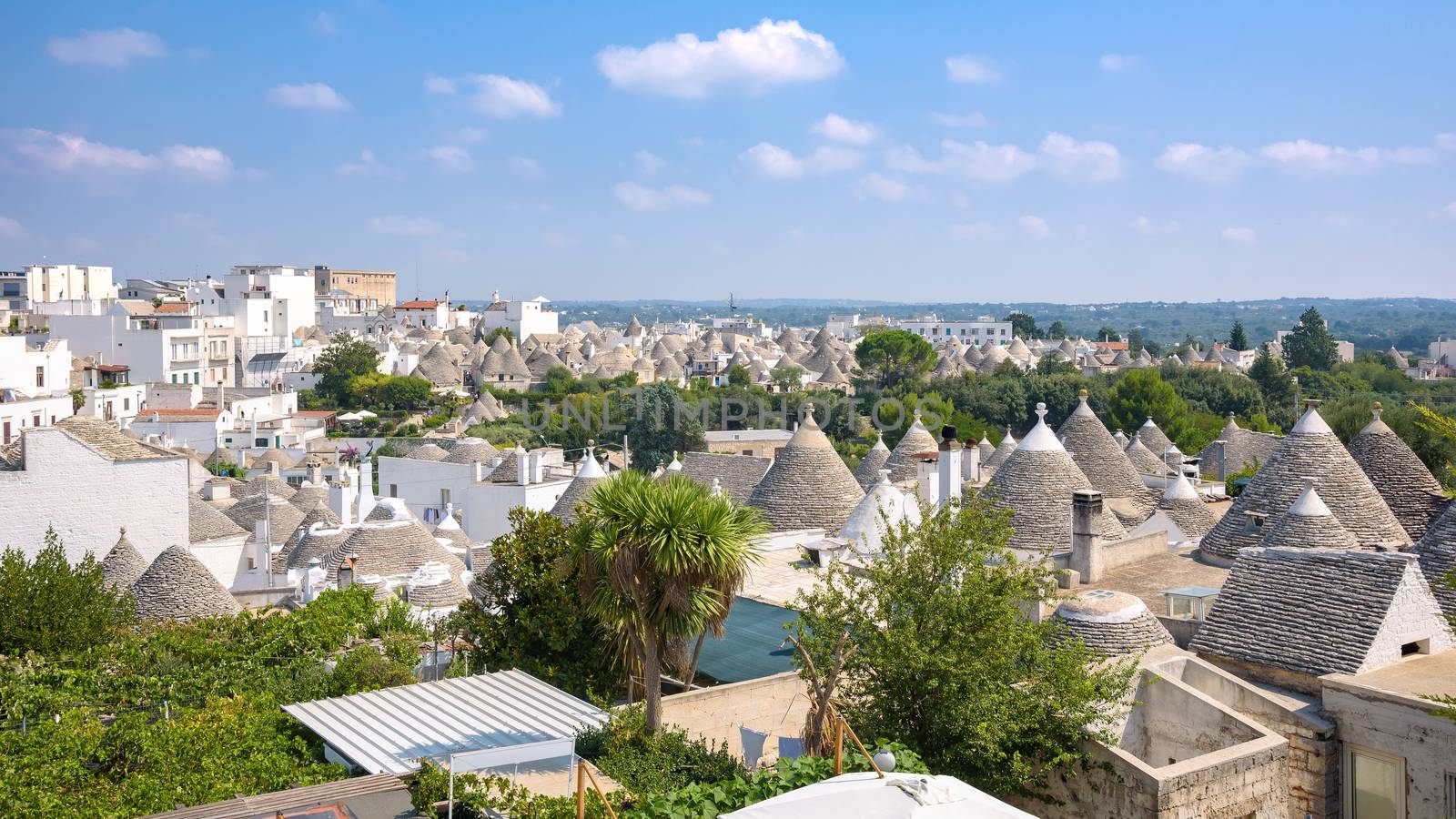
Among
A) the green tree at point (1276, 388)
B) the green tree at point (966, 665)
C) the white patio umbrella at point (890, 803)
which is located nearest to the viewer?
the white patio umbrella at point (890, 803)

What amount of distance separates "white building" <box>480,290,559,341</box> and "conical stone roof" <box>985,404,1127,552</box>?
110982 mm

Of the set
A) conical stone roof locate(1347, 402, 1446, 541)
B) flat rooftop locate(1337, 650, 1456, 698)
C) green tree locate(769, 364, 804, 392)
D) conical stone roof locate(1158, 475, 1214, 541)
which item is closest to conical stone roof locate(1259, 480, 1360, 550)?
flat rooftop locate(1337, 650, 1456, 698)

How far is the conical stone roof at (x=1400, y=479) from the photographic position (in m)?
19.7

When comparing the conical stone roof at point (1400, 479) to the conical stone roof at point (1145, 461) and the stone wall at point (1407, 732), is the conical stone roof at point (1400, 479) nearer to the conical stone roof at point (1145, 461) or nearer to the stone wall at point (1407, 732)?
the stone wall at point (1407, 732)

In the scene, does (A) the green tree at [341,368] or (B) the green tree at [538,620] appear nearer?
(B) the green tree at [538,620]

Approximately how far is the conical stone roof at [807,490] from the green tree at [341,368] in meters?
65.3

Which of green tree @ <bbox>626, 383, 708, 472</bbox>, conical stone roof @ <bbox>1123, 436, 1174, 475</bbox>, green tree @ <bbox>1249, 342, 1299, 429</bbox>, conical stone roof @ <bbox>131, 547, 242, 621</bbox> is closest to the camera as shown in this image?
conical stone roof @ <bbox>131, 547, 242, 621</bbox>

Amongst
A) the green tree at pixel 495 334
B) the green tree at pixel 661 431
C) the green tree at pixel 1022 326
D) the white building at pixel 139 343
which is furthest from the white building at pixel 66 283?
the green tree at pixel 1022 326

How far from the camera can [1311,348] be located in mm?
100562

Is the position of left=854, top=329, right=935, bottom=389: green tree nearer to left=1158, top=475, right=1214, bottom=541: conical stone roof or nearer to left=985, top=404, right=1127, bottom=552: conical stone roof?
left=1158, top=475, right=1214, bottom=541: conical stone roof

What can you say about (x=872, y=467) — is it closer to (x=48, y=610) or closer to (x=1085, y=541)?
(x=1085, y=541)

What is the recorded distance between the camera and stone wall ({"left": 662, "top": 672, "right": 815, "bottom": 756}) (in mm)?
12180

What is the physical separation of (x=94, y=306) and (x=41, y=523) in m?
62.3

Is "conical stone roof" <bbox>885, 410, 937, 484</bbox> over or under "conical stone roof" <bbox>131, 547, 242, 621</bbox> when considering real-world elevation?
over
